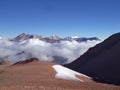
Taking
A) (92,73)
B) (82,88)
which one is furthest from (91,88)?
(92,73)

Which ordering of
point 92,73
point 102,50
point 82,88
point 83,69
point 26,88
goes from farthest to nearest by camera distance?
1. point 102,50
2. point 83,69
3. point 92,73
4. point 82,88
5. point 26,88

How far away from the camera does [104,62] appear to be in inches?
5103

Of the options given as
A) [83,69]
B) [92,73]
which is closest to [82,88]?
[92,73]

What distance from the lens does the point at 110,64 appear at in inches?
4897

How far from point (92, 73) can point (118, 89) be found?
8450 cm

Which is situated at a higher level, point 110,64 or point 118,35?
point 118,35

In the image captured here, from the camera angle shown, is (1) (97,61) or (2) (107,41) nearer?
(1) (97,61)

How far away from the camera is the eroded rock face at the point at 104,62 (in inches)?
4545

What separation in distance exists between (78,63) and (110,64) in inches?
1308

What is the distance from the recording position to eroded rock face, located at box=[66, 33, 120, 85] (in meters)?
115

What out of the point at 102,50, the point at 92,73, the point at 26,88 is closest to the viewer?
the point at 26,88

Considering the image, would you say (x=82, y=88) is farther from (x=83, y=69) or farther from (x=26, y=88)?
(x=83, y=69)

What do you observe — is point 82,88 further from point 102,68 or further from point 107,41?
point 107,41

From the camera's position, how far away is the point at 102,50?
500ft
